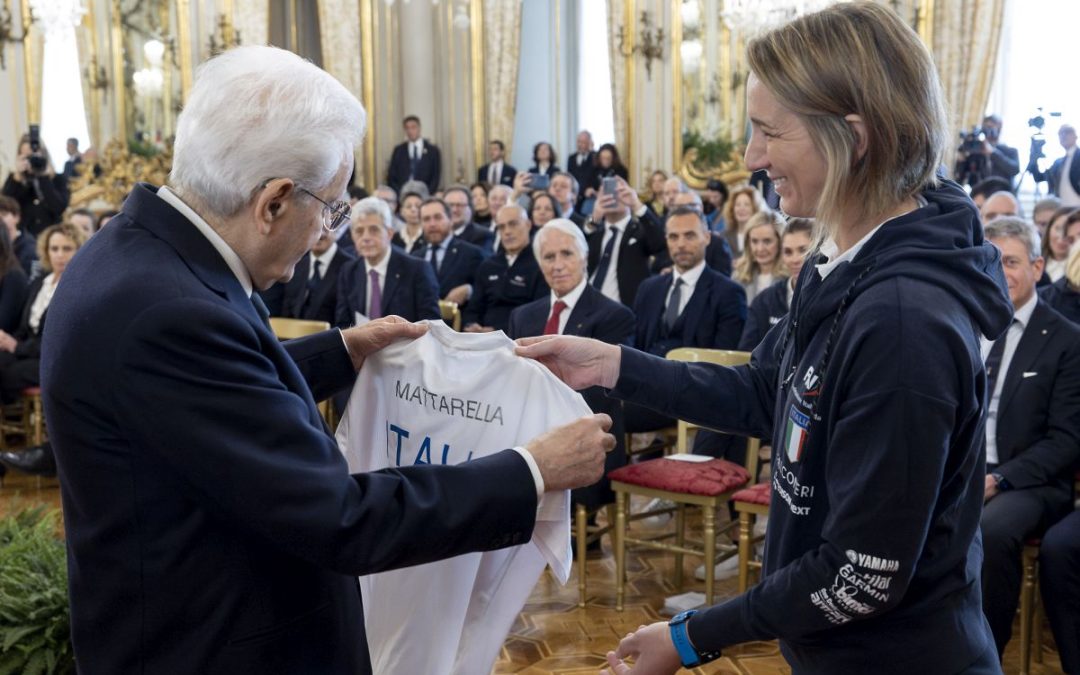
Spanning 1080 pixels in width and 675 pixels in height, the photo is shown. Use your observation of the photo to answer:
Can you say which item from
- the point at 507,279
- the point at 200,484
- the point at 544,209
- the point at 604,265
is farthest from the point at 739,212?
the point at 200,484

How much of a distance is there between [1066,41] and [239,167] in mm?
10616

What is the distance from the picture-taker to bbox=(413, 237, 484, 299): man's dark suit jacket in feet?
25.1

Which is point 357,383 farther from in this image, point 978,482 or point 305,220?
point 978,482

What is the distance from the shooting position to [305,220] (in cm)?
142

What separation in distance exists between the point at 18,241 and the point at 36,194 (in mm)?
2833

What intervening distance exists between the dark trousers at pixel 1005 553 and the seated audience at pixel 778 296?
1658 mm

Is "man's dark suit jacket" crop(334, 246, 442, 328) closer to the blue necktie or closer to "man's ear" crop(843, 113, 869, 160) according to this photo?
the blue necktie

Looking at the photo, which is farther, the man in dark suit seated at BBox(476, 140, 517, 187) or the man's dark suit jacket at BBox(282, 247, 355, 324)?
the man in dark suit seated at BBox(476, 140, 517, 187)

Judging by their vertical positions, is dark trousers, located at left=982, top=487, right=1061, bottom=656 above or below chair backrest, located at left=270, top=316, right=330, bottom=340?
below

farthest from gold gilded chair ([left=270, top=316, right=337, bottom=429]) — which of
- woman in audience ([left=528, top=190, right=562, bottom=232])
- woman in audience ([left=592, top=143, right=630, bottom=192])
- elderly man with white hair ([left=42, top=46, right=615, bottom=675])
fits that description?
woman in audience ([left=592, top=143, right=630, bottom=192])

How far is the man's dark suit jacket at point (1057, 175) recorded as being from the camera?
9070 millimetres

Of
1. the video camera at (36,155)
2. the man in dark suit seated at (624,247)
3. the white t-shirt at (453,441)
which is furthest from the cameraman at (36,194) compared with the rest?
the white t-shirt at (453,441)

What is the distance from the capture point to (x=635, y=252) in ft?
23.2

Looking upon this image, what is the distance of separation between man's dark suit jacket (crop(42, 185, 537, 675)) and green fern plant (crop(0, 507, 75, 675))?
4.09 feet
